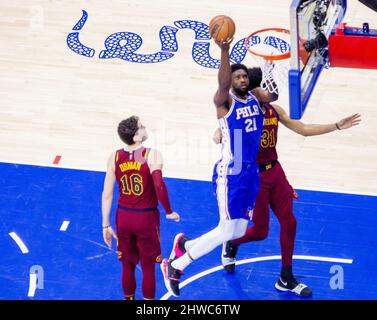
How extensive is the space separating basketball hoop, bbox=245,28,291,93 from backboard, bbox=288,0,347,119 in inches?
11.9

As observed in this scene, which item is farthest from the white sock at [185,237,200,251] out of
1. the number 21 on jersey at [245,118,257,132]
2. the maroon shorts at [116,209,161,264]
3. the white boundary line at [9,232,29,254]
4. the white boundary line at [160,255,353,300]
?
the white boundary line at [9,232,29,254]

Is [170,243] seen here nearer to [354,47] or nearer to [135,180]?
[135,180]

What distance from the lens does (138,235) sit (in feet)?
32.5

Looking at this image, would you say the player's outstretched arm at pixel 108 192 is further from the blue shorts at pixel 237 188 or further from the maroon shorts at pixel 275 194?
the maroon shorts at pixel 275 194

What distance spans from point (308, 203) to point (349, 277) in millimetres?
1363

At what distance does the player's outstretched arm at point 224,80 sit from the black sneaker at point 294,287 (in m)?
2.00

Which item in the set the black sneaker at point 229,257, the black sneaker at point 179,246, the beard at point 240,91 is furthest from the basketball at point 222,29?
the black sneaker at point 229,257

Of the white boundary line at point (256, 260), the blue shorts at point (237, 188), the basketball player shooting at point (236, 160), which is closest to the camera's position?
the basketball player shooting at point (236, 160)

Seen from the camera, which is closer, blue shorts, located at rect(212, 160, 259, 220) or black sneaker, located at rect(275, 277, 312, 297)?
blue shorts, located at rect(212, 160, 259, 220)

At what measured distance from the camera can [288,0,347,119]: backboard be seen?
967 cm

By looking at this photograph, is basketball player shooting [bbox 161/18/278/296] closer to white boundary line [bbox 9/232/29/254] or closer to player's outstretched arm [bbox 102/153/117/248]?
player's outstretched arm [bbox 102/153/117/248]

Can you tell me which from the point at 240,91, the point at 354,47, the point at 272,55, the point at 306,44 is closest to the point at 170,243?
the point at 240,91

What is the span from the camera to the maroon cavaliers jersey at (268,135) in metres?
10.4

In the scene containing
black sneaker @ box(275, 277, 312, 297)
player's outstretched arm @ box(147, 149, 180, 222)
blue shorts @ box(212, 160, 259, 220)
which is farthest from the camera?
black sneaker @ box(275, 277, 312, 297)
